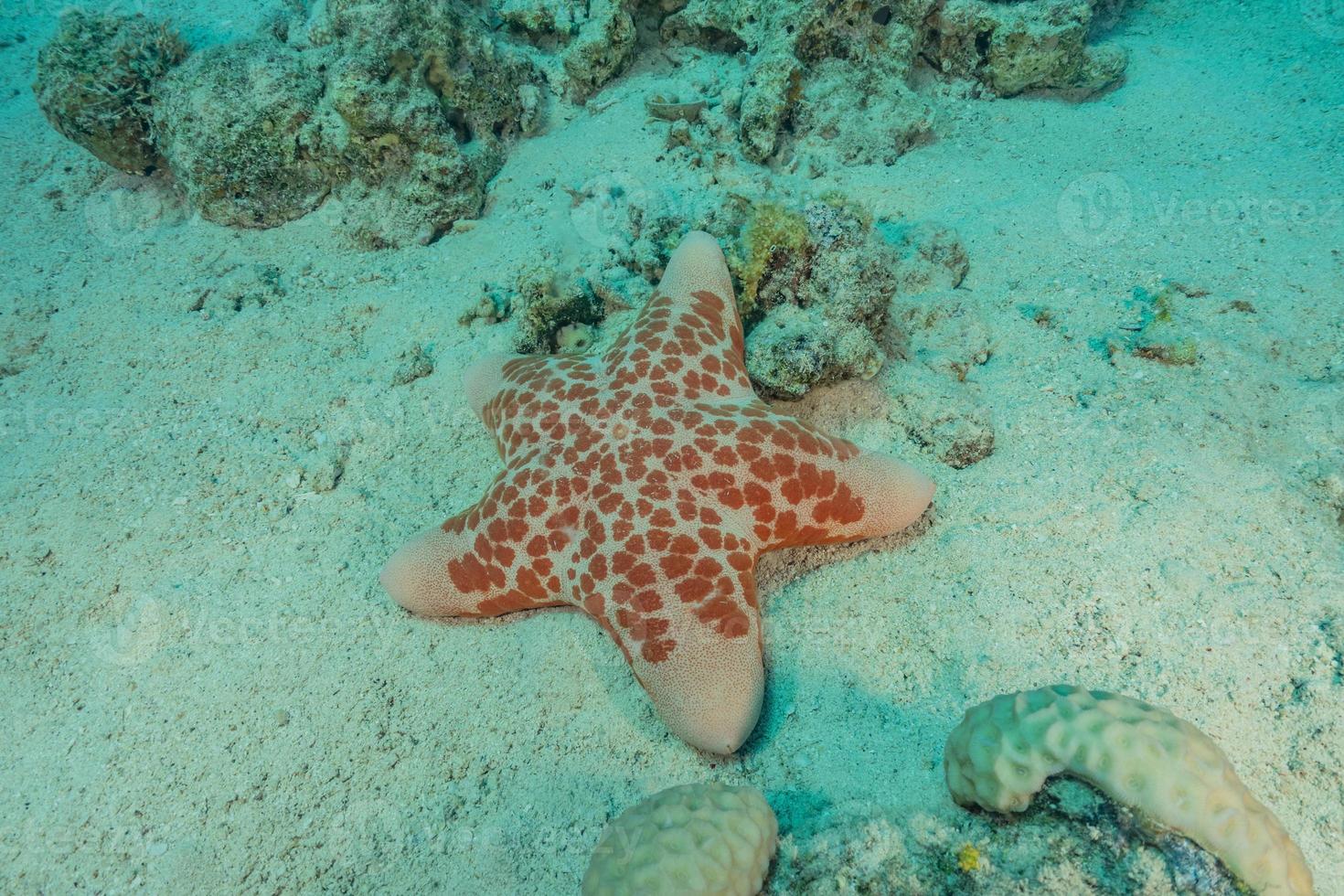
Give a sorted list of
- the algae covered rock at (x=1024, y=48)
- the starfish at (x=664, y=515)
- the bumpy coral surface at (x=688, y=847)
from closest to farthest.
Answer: the bumpy coral surface at (x=688, y=847), the starfish at (x=664, y=515), the algae covered rock at (x=1024, y=48)

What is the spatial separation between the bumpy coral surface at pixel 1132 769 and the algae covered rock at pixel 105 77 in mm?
8350

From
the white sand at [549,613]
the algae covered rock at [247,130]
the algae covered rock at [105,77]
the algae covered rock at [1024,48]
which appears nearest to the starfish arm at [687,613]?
the white sand at [549,613]

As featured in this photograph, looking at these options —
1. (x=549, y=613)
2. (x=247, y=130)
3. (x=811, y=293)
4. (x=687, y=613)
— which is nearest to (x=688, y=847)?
(x=687, y=613)

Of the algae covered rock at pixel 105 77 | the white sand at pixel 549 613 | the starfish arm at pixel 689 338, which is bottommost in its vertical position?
the white sand at pixel 549 613

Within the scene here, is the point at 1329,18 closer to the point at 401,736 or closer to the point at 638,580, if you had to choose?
the point at 638,580

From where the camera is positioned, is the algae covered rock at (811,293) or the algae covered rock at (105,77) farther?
the algae covered rock at (105,77)

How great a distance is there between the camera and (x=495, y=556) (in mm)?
3334

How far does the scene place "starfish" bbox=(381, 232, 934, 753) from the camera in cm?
296

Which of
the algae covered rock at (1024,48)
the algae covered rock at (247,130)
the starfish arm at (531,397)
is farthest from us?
the algae covered rock at (1024,48)

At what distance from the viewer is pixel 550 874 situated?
2.74m

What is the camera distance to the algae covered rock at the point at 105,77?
6.08 metres

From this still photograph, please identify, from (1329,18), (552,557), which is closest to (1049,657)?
(552,557)

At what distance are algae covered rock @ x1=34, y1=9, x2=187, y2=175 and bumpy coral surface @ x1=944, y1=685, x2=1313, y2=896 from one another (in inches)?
329

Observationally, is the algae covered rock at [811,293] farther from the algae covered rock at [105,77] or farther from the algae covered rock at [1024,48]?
the algae covered rock at [105,77]
